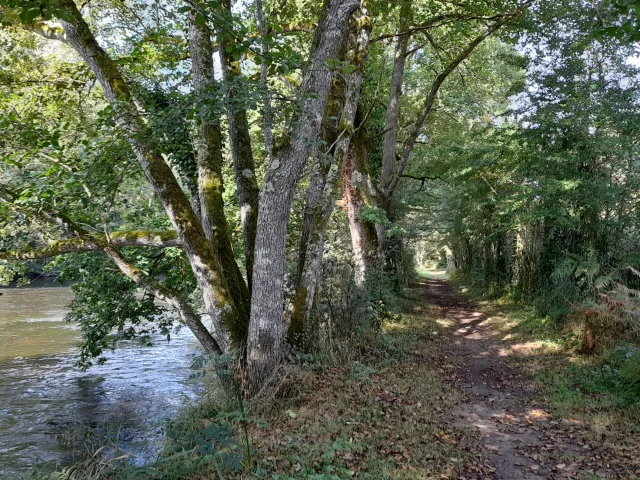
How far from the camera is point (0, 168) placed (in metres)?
6.88

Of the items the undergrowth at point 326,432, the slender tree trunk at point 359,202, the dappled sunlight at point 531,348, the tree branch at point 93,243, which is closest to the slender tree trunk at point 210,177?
the tree branch at point 93,243

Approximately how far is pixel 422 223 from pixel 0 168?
66.0 ft

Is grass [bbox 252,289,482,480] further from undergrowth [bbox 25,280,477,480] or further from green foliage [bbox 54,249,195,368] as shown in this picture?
green foliage [bbox 54,249,195,368]

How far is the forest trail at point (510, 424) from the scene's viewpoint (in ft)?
15.8

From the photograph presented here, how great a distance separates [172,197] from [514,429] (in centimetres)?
562

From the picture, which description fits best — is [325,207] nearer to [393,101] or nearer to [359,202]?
[359,202]

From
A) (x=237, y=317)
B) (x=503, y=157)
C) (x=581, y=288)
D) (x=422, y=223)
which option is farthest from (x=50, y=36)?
(x=422, y=223)

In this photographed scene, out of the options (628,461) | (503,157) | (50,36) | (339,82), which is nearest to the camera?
(628,461)

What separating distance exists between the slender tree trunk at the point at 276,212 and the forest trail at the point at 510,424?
2.74m

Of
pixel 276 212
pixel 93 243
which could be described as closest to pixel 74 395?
pixel 93 243

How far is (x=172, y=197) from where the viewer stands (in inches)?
253

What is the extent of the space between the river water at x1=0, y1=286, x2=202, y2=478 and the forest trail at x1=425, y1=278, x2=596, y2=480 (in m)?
3.79

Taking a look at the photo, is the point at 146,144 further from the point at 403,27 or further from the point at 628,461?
the point at 403,27

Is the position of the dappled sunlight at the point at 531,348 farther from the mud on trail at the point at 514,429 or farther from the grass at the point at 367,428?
the grass at the point at 367,428
